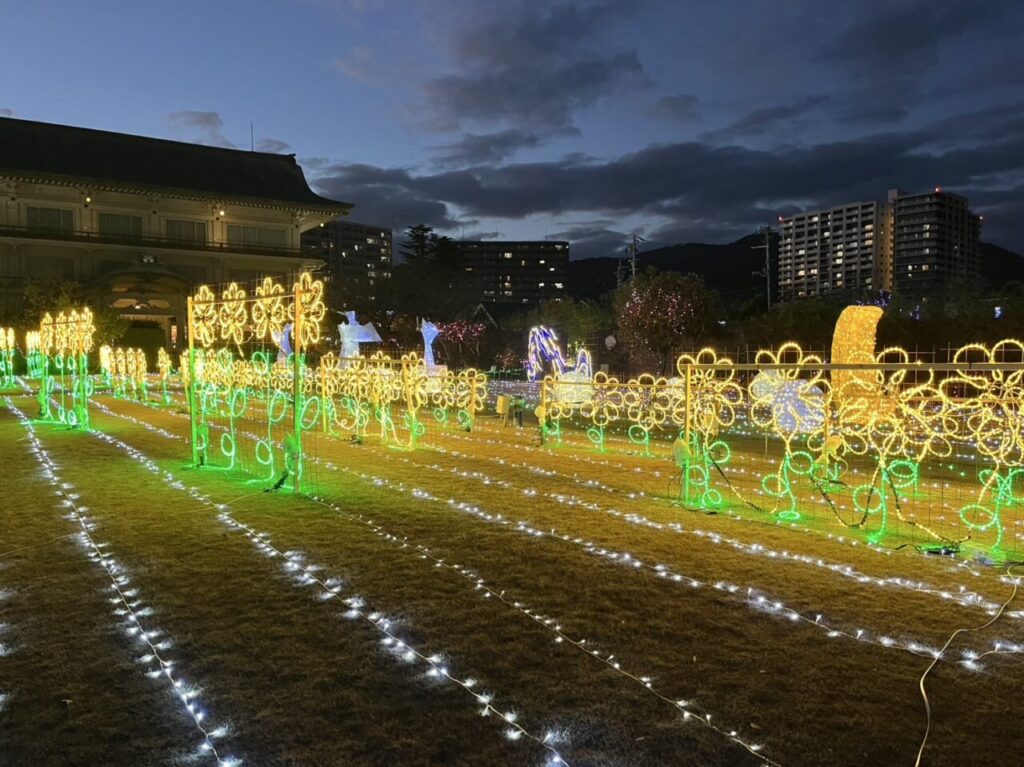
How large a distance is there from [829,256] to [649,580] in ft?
258

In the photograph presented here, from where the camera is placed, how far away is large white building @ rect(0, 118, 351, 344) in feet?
105

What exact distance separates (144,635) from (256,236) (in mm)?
36442

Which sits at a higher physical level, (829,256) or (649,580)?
(829,256)

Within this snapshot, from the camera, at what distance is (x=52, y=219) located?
3284 cm

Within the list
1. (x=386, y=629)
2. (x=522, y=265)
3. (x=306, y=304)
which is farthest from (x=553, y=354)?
(x=522, y=265)

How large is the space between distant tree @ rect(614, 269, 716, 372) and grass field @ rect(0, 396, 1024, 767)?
1598 cm

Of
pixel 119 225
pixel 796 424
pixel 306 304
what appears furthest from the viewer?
pixel 119 225

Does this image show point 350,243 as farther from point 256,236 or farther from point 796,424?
point 796,424

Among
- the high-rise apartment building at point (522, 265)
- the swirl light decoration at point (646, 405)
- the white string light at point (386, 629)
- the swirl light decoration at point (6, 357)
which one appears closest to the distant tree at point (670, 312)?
the swirl light decoration at point (646, 405)

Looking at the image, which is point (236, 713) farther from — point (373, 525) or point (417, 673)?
point (373, 525)

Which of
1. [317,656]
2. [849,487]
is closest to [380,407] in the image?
[849,487]

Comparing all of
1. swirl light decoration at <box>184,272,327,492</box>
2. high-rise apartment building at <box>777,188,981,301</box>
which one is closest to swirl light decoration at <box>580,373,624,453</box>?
swirl light decoration at <box>184,272,327,492</box>

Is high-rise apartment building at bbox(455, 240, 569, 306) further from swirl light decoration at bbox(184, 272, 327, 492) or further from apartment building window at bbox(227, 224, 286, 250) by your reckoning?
swirl light decoration at bbox(184, 272, 327, 492)

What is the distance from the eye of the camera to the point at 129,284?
107ft
